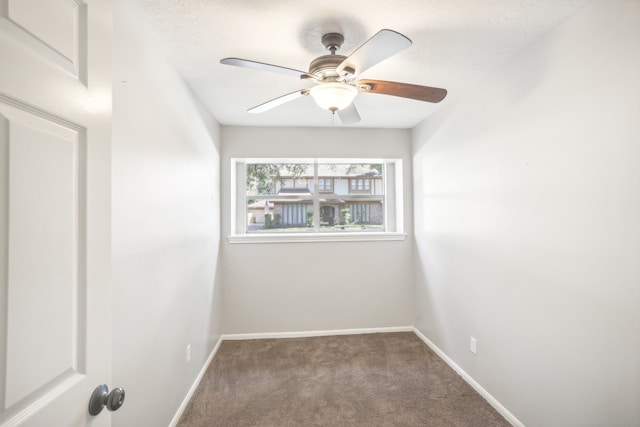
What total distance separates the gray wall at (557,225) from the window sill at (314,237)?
94 centimetres

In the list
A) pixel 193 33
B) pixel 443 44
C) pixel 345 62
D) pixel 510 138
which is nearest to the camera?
pixel 345 62

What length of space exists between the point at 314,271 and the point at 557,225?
2.21 m

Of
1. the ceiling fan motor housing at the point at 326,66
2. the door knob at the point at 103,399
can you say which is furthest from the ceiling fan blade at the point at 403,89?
the door knob at the point at 103,399

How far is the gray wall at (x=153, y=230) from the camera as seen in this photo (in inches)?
51.0

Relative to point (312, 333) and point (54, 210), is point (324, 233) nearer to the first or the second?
point (312, 333)

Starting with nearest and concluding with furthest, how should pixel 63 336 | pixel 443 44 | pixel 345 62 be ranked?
pixel 63 336 → pixel 345 62 → pixel 443 44

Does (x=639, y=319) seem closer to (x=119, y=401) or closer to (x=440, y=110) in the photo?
(x=119, y=401)

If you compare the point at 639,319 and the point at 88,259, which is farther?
the point at 639,319

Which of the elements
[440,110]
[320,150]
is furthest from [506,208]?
[320,150]

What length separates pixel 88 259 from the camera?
0.73 meters

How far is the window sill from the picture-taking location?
10.3 feet

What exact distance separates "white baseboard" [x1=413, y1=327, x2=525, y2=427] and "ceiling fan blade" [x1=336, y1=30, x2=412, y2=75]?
226 cm

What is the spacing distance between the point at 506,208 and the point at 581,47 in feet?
2.96

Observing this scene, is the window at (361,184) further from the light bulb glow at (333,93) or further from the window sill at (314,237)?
the light bulb glow at (333,93)
